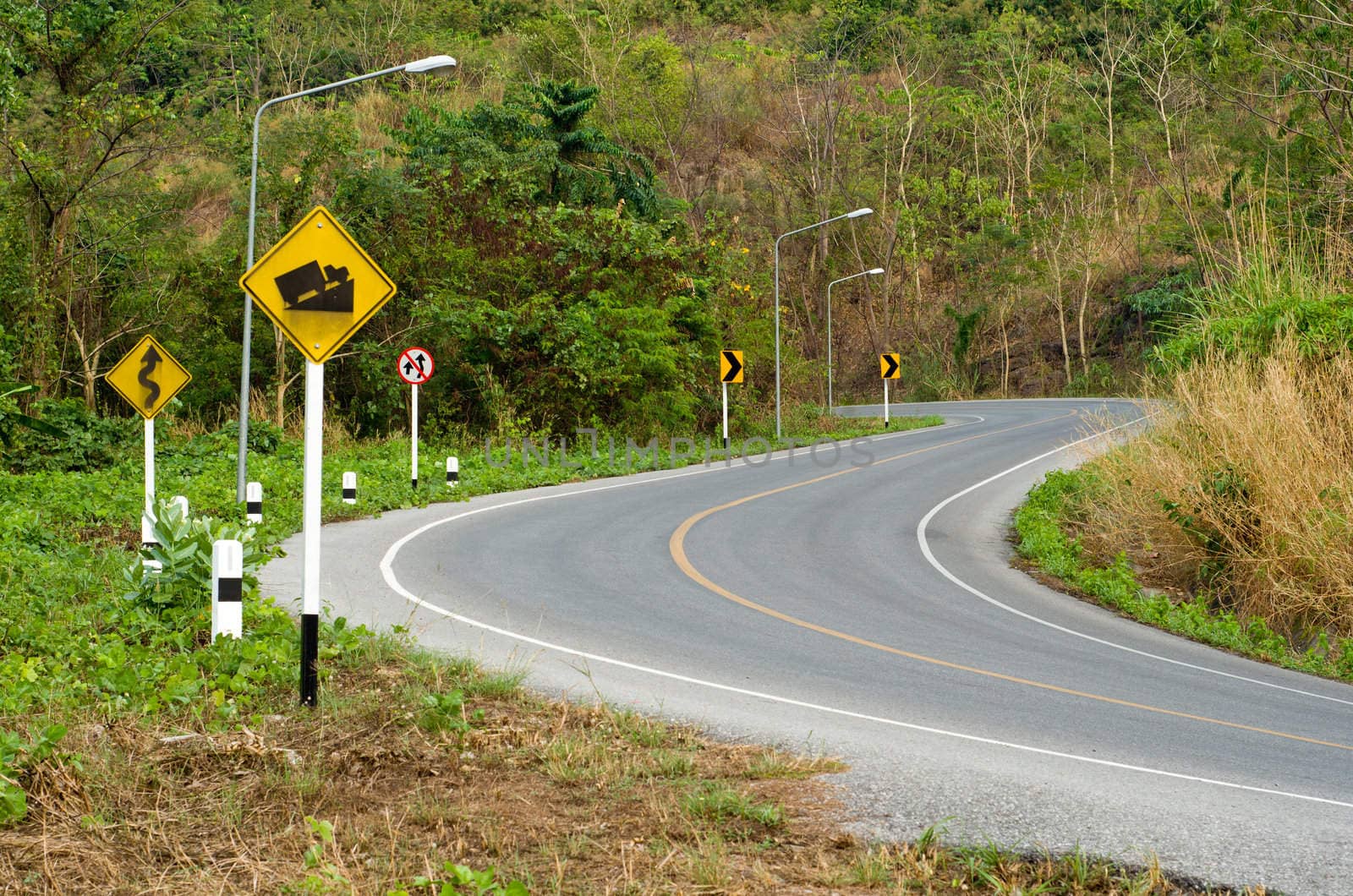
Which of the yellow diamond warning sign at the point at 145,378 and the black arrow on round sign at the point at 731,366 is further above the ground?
the black arrow on round sign at the point at 731,366

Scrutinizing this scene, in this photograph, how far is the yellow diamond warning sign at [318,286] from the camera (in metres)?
7.50

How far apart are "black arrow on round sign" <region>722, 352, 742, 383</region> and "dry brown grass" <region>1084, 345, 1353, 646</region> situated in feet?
51.0

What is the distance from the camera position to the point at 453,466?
21484mm

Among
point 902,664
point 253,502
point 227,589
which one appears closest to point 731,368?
point 253,502

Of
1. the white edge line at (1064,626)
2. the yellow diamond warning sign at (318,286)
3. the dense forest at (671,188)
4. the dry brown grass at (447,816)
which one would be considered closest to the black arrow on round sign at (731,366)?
the dense forest at (671,188)

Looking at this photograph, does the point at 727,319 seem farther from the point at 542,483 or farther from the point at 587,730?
the point at 587,730

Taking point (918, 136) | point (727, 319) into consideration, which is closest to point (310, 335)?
point (727, 319)

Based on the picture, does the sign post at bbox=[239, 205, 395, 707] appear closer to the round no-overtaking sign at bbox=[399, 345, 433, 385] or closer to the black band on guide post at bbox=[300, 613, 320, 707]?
the black band on guide post at bbox=[300, 613, 320, 707]

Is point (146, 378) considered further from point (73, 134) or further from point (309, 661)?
point (73, 134)

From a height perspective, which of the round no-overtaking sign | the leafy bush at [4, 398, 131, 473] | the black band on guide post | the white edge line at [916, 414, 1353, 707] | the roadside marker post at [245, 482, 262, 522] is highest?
the round no-overtaking sign

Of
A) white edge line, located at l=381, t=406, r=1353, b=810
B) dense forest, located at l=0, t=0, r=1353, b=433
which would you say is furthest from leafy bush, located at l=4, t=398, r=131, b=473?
white edge line, located at l=381, t=406, r=1353, b=810

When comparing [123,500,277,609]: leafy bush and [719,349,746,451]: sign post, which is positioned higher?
[719,349,746,451]: sign post

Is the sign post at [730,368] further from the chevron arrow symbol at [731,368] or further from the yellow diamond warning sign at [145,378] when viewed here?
the yellow diamond warning sign at [145,378]

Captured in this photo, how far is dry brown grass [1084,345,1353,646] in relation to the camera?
41.7 feet
